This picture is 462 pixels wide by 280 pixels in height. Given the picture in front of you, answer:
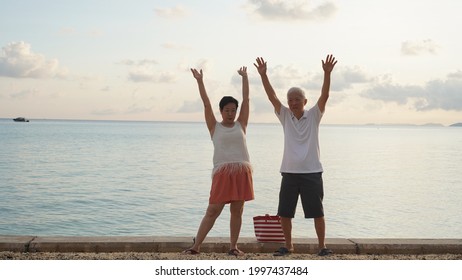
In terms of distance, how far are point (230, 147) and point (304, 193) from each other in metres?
0.99

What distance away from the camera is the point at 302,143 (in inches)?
254

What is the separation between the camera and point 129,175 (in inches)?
1319

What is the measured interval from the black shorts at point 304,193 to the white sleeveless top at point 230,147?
540mm

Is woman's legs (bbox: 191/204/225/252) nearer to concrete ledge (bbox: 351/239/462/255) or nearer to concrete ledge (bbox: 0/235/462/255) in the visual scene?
concrete ledge (bbox: 0/235/462/255)

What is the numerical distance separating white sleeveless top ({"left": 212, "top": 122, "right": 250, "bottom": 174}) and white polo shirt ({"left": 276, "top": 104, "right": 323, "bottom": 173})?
1.66ft

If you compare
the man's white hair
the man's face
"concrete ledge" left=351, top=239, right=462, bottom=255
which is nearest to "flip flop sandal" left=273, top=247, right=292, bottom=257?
"concrete ledge" left=351, top=239, right=462, bottom=255

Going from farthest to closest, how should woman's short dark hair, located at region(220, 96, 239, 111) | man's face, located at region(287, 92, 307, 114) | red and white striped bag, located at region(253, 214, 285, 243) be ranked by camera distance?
red and white striped bag, located at region(253, 214, 285, 243) → man's face, located at region(287, 92, 307, 114) → woman's short dark hair, located at region(220, 96, 239, 111)

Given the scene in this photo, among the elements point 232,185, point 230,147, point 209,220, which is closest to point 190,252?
point 209,220

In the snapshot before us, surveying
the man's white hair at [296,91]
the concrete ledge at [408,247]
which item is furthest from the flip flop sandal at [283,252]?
the man's white hair at [296,91]

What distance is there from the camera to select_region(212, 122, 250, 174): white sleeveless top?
6383 millimetres

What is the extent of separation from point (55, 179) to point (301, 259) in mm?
25720

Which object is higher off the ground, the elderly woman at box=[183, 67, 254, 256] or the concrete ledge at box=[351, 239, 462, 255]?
the elderly woman at box=[183, 67, 254, 256]

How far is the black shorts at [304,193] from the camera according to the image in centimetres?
643

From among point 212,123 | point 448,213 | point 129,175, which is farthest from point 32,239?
point 129,175
